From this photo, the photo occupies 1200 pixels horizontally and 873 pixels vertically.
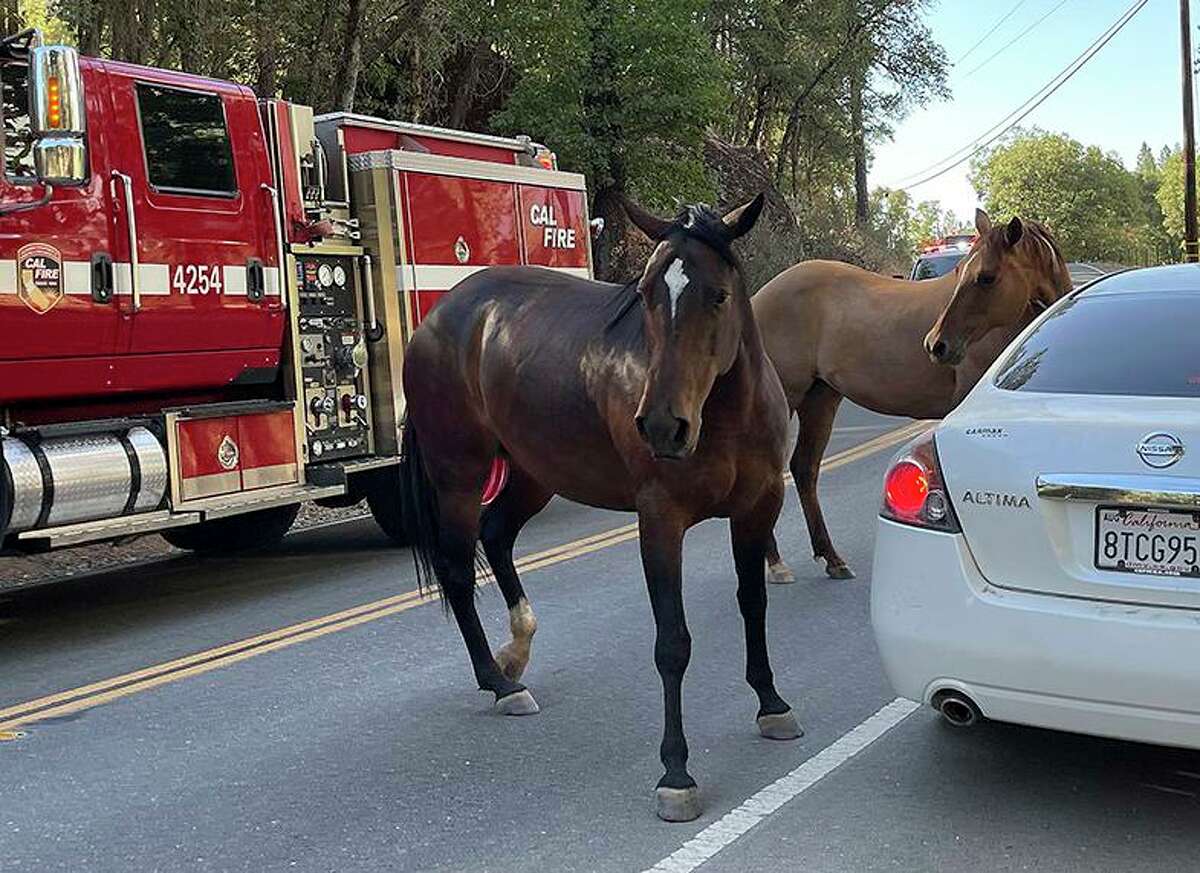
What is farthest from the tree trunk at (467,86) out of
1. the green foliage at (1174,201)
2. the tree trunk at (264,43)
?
the green foliage at (1174,201)

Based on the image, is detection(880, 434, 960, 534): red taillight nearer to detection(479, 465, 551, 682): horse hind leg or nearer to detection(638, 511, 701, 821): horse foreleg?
detection(638, 511, 701, 821): horse foreleg

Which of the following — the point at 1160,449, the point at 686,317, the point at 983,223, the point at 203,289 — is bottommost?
the point at 1160,449

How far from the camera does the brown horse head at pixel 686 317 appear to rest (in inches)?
175

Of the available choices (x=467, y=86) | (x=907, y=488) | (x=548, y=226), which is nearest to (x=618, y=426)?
(x=907, y=488)

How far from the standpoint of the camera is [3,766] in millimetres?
5406

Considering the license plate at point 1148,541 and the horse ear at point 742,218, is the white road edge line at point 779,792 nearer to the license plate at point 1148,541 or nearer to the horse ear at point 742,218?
the license plate at point 1148,541

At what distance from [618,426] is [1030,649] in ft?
5.40

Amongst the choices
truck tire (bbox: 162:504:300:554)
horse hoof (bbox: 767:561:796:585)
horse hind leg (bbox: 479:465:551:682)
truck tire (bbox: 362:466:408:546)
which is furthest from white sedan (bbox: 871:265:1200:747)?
truck tire (bbox: 162:504:300:554)

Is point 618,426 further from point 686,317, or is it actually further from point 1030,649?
point 1030,649

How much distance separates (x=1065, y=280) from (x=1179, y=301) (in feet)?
10.0

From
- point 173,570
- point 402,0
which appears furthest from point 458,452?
point 402,0

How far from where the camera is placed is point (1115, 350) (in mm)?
4684

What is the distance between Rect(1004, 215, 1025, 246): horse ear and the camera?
747cm

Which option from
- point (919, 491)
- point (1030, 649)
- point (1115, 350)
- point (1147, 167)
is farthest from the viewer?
point (1147, 167)
